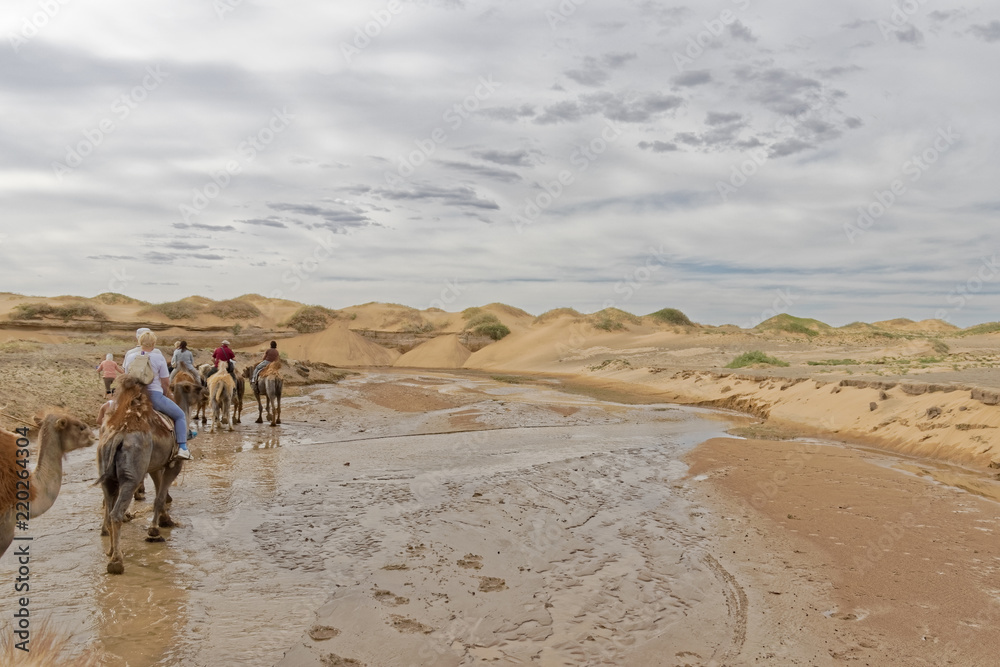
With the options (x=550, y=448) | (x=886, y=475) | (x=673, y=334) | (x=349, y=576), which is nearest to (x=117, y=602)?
(x=349, y=576)

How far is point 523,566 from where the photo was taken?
704cm

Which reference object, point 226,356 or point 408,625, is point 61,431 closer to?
point 408,625

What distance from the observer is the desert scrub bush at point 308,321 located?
63.0 m

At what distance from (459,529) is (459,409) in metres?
15.4

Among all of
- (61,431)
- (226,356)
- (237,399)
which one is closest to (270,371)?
(226,356)

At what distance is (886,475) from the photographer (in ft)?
A: 38.3

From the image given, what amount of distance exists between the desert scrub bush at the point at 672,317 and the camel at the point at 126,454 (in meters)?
68.6

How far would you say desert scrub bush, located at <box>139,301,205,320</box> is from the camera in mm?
59031

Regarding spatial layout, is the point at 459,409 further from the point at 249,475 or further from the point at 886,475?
the point at 886,475

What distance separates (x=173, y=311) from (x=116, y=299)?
2408 centimetres

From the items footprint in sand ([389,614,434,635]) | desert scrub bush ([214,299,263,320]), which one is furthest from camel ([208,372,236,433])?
desert scrub bush ([214,299,263,320])

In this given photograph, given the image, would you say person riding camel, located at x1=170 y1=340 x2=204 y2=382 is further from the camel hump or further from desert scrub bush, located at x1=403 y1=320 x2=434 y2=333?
desert scrub bush, located at x1=403 y1=320 x2=434 y2=333

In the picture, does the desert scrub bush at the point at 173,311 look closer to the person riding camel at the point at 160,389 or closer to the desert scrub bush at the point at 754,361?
the desert scrub bush at the point at 754,361

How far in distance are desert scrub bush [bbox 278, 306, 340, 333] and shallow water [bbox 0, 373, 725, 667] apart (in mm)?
49082
